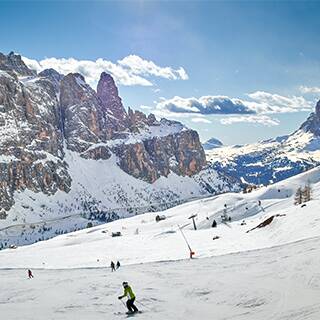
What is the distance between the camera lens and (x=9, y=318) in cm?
2575

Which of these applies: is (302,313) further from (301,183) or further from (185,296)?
(301,183)

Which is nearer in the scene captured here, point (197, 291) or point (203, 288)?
point (197, 291)

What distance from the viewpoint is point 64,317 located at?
25.4 metres

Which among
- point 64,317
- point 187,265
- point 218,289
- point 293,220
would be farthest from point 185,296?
point 293,220

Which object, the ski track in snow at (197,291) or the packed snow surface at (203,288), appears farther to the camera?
the packed snow surface at (203,288)

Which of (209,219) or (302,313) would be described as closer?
(302,313)

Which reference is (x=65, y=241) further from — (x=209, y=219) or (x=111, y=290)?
(x=111, y=290)

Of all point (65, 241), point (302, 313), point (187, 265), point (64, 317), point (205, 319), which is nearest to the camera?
point (302, 313)

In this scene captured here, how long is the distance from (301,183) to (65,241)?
11336 cm

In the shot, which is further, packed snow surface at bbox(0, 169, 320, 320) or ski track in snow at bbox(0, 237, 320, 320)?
packed snow surface at bbox(0, 169, 320, 320)

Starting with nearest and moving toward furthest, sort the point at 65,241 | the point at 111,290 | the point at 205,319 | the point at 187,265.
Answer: the point at 205,319, the point at 111,290, the point at 187,265, the point at 65,241

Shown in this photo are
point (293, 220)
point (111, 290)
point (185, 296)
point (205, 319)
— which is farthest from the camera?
point (293, 220)

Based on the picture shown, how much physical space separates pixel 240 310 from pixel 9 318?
1380 centimetres

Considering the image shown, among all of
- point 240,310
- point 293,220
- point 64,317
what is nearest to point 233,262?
point 240,310
